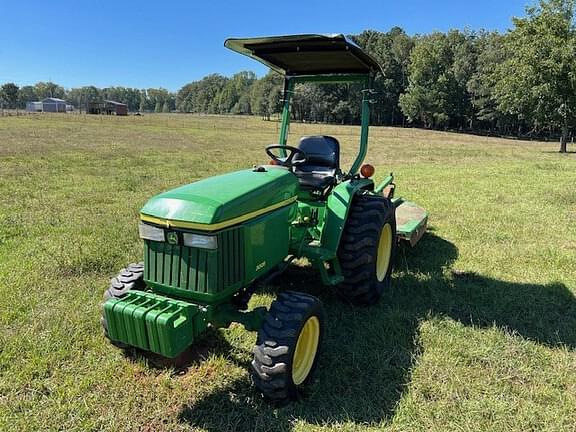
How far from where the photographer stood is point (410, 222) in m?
6.00

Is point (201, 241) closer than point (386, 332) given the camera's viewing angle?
Yes

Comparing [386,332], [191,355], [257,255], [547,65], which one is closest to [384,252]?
[386,332]

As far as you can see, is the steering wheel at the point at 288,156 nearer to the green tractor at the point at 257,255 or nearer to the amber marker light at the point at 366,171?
the green tractor at the point at 257,255

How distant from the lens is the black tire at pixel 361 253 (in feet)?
13.6

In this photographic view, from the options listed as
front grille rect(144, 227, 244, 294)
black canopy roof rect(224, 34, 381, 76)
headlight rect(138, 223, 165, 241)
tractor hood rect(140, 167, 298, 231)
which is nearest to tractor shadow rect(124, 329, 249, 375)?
front grille rect(144, 227, 244, 294)

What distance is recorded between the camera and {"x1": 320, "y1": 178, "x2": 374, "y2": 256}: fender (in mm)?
4117

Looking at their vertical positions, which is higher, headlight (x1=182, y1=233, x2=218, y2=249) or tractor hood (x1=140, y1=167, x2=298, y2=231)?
tractor hood (x1=140, y1=167, x2=298, y2=231)

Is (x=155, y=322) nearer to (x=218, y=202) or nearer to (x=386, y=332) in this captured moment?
(x=218, y=202)

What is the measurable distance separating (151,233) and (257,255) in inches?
30.3

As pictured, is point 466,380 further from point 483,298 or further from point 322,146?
point 322,146

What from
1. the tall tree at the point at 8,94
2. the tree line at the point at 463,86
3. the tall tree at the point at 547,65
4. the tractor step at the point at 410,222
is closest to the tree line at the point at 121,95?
the tree line at the point at 463,86

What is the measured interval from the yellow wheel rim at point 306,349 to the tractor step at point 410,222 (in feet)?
8.49

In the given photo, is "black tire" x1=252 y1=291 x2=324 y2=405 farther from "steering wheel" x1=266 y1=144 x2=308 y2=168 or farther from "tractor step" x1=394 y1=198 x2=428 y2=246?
"tractor step" x1=394 y1=198 x2=428 y2=246

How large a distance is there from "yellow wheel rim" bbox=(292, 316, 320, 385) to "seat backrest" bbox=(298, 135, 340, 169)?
6.61 ft
